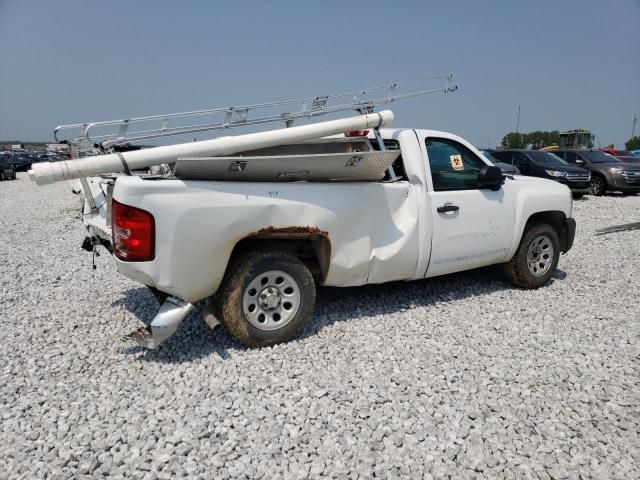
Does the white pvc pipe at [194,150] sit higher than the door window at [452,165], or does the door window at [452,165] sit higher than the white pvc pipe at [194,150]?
the white pvc pipe at [194,150]

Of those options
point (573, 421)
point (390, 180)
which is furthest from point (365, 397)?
point (390, 180)

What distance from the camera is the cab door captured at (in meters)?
4.41

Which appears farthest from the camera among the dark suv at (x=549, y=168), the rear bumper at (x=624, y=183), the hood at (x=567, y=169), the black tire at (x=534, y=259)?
the rear bumper at (x=624, y=183)

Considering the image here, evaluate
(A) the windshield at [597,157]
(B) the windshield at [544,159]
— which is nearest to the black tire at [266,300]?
(B) the windshield at [544,159]

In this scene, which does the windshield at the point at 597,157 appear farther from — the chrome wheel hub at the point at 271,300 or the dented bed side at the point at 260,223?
the chrome wheel hub at the point at 271,300

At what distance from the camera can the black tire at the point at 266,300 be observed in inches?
138

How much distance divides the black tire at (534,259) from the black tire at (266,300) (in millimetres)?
2747

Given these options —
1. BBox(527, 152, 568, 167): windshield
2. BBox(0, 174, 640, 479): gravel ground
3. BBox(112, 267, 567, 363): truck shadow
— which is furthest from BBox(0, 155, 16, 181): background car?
BBox(527, 152, 568, 167): windshield

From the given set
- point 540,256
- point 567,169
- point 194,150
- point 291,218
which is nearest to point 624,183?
point 567,169

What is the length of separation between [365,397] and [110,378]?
1.88 metres

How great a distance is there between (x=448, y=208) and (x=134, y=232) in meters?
2.90

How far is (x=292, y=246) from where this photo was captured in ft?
12.6

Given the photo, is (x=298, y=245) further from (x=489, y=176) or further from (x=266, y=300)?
(x=489, y=176)

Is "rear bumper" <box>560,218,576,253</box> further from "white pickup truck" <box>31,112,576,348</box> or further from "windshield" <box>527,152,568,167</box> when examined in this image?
"windshield" <box>527,152,568,167</box>
